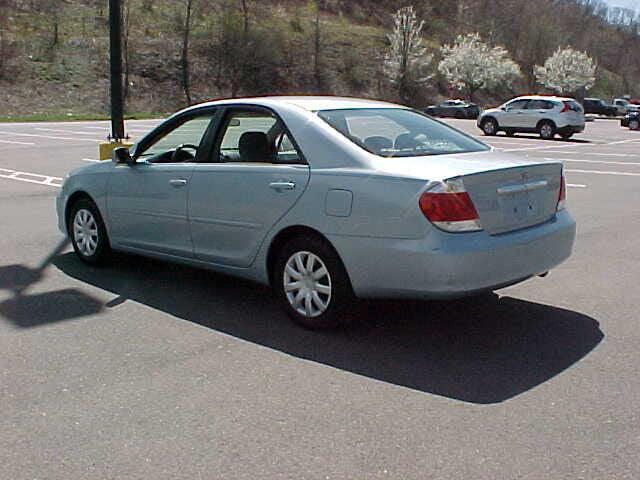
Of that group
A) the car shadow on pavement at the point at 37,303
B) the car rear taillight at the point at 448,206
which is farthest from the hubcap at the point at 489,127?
the car rear taillight at the point at 448,206

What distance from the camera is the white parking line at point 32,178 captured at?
1407cm

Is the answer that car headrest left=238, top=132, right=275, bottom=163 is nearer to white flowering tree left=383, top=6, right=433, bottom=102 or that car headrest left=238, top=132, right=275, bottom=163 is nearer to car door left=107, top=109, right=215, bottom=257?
car door left=107, top=109, right=215, bottom=257

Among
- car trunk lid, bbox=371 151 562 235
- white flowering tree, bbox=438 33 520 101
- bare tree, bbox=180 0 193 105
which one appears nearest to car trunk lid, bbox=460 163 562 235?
car trunk lid, bbox=371 151 562 235

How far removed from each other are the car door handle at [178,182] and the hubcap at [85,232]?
49.7 inches

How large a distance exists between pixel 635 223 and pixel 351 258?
6429mm

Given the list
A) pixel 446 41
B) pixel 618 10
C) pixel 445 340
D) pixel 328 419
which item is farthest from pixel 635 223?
pixel 618 10

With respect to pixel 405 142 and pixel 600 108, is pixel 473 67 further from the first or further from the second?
pixel 405 142

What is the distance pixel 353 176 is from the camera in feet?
17.1

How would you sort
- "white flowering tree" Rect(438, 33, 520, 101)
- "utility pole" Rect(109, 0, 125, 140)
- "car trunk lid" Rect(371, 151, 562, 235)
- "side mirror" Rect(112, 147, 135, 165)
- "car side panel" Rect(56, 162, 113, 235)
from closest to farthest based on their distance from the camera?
"car trunk lid" Rect(371, 151, 562, 235), "side mirror" Rect(112, 147, 135, 165), "car side panel" Rect(56, 162, 113, 235), "utility pole" Rect(109, 0, 125, 140), "white flowering tree" Rect(438, 33, 520, 101)

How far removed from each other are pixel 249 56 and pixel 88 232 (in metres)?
58.3

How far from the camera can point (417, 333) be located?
219 inches

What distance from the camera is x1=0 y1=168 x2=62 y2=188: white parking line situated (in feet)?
46.2

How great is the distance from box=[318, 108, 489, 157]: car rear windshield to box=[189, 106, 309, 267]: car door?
1.30ft

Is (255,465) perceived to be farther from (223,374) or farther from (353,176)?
(353,176)
